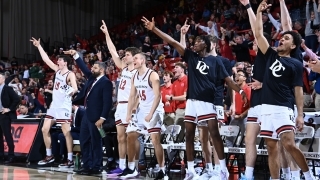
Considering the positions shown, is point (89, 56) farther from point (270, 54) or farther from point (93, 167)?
point (270, 54)

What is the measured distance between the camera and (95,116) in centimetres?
914

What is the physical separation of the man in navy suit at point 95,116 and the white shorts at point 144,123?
33.3 inches

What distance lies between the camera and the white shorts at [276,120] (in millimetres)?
5973

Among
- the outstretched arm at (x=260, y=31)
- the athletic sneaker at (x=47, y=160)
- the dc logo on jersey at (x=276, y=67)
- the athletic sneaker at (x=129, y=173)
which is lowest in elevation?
the athletic sneaker at (x=47, y=160)

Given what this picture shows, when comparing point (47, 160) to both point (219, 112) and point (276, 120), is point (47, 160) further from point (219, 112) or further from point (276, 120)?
point (276, 120)

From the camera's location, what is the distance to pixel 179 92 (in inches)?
402

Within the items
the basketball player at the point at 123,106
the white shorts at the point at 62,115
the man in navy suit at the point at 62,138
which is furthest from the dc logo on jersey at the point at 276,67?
the man in navy suit at the point at 62,138

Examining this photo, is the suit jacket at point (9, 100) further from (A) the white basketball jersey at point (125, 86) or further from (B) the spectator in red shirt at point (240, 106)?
(B) the spectator in red shirt at point (240, 106)

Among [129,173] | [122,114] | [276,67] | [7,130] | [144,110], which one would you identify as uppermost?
[276,67]

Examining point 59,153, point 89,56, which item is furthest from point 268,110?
point 89,56

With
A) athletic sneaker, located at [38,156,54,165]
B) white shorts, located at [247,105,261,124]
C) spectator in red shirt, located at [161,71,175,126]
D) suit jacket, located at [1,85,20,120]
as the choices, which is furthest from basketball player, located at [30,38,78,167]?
white shorts, located at [247,105,261,124]

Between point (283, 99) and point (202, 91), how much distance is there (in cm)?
149

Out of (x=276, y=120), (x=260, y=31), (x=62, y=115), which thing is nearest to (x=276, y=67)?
(x=260, y=31)

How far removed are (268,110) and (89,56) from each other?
15224mm
